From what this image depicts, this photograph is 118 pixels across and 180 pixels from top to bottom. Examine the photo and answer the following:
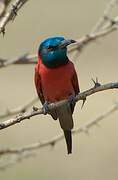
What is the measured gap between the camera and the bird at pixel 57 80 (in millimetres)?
5957

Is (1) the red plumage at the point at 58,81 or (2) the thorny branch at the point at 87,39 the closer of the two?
(2) the thorny branch at the point at 87,39

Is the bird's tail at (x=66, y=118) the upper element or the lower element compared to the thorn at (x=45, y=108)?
lower

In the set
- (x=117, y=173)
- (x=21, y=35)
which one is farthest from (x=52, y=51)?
(x=21, y=35)

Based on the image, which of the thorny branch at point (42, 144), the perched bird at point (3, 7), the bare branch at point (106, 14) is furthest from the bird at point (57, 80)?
the perched bird at point (3, 7)

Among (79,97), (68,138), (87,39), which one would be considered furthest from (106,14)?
(79,97)

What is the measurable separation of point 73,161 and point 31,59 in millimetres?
6818

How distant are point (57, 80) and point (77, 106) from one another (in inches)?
270

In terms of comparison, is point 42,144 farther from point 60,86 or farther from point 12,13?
point 12,13

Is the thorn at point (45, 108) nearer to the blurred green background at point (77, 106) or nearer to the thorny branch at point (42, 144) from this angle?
the thorny branch at point (42, 144)

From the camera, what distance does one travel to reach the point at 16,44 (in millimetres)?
16797

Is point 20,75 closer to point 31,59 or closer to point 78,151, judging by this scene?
point 78,151

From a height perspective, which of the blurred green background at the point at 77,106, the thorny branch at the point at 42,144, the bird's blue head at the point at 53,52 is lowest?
the blurred green background at the point at 77,106

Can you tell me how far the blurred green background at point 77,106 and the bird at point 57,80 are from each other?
1711mm

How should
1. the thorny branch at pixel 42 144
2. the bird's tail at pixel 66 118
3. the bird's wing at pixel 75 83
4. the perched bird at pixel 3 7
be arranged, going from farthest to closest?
the bird's wing at pixel 75 83 < the bird's tail at pixel 66 118 < the thorny branch at pixel 42 144 < the perched bird at pixel 3 7
